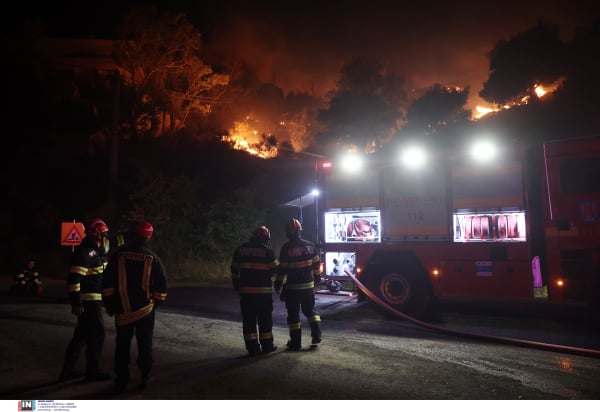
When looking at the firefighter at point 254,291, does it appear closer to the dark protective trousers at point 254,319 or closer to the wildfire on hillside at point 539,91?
the dark protective trousers at point 254,319

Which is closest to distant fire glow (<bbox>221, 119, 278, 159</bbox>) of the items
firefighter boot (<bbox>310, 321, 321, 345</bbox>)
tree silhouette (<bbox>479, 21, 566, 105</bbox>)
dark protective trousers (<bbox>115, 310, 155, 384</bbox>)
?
tree silhouette (<bbox>479, 21, 566, 105</bbox>)

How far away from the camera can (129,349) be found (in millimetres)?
3848

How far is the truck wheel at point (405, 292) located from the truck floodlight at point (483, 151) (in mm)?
2264

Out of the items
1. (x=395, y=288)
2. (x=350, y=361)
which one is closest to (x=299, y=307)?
(x=350, y=361)

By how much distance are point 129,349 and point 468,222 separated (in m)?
5.54

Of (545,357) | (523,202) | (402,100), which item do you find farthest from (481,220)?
(402,100)

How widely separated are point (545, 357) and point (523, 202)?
8.76 feet

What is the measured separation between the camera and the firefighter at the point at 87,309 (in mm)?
4102

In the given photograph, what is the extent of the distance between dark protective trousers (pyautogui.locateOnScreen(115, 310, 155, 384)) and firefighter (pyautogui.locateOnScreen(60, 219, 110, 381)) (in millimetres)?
453

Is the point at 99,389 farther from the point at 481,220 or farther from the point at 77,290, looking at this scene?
the point at 481,220

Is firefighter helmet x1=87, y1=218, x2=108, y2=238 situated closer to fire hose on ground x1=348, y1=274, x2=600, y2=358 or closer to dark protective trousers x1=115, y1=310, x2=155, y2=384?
dark protective trousers x1=115, y1=310, x2=155, y2=384

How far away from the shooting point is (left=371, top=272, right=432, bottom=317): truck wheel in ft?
23.9

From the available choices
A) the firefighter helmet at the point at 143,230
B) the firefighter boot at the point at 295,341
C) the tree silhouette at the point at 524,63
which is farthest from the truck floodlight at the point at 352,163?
the tree silhouette at the point at 524,63

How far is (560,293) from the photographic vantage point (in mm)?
6410
